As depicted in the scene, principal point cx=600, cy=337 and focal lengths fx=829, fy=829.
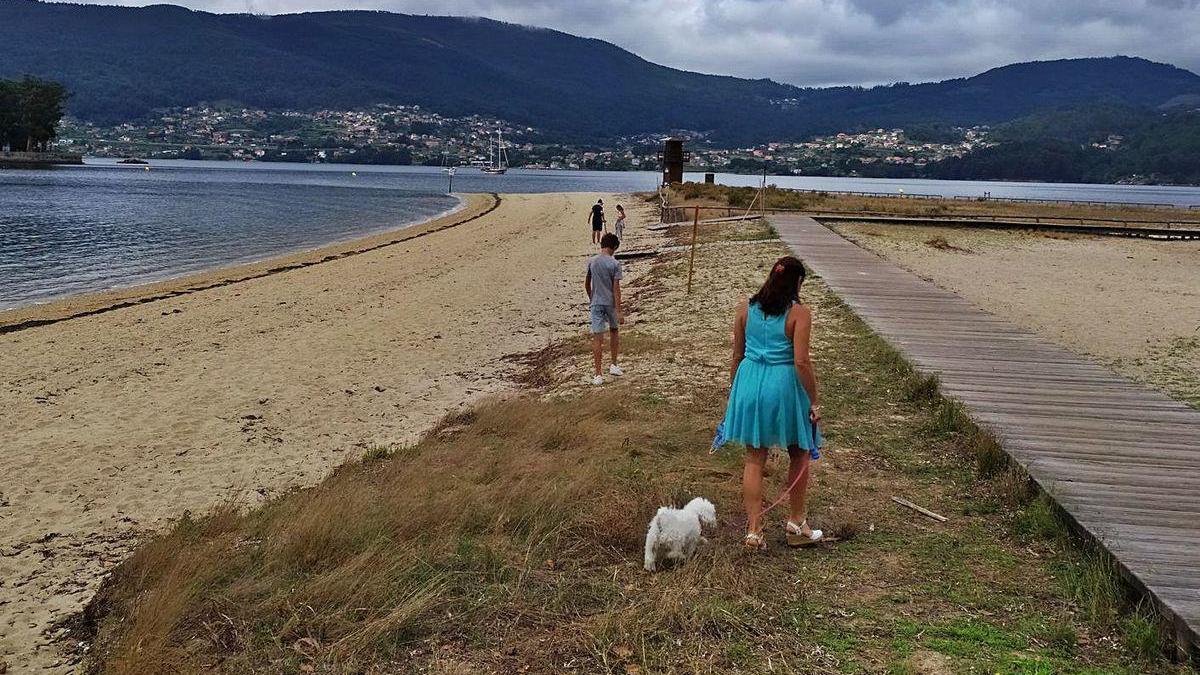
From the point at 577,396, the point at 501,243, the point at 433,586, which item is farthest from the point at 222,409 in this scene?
the point at 501,243

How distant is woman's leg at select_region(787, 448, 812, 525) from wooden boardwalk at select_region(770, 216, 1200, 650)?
1.38m

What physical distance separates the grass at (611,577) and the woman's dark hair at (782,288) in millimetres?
1280

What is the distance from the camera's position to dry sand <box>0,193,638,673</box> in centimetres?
579

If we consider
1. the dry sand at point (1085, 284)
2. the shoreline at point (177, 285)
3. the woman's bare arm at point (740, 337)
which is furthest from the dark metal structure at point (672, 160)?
the woman's bare arm at point (740, 337)

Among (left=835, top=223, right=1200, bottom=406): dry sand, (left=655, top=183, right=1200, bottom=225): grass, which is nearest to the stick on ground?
(left=835, top=223, right=1200, bottom=406): dry sand

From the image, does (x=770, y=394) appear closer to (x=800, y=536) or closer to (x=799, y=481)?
(x=799, y=481)

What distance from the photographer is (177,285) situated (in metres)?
19.2

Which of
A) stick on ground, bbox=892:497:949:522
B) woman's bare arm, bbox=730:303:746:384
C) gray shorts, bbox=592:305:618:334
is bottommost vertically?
stick on ground, bbox=892:497:949:522

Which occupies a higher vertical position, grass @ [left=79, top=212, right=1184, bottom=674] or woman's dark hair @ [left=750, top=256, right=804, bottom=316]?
woman's dark hair @ [left=750, top=256, right=804, bottom=316]

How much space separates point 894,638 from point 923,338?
6.26 metres

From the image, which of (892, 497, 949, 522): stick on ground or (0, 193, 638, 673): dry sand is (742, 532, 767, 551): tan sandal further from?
(0, 193, 638, 673): dry sand

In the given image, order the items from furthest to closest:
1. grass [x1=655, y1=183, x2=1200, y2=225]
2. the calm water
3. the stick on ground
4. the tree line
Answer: the tree line, grass [x1=655, y1=183, x2=1200, y2=225], the calm water, the stick on ground

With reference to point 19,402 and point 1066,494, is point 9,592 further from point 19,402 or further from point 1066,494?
point 1066,494

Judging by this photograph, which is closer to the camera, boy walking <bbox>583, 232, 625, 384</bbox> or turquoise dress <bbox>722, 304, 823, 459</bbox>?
turquoise dress <bbox>722, 304, 823, 459</bbox>
